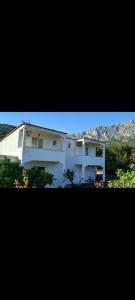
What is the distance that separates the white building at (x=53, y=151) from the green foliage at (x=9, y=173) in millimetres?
1632

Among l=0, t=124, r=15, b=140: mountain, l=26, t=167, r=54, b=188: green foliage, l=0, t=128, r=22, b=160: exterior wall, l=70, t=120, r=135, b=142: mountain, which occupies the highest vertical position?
l=70, t=120, r=135, b=142: mountain

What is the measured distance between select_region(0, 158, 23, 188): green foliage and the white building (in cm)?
163

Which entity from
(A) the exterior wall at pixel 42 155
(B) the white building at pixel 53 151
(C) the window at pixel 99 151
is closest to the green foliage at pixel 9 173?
(B) the white building at pixel 53 151

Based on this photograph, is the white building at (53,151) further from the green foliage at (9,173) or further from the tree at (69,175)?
the green foliage at (9,173)

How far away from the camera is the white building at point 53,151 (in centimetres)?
1229

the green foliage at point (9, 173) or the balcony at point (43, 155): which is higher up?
the balcony at point (43, 155)

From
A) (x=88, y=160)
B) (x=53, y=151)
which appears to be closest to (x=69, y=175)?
(x=53, y=151)

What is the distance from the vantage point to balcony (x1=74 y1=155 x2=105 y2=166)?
1523 cm

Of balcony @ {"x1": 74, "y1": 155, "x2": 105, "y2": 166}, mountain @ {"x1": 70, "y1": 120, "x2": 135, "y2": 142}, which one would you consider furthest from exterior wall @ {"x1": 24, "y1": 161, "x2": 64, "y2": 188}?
mountain @ {"x1": 70, "y1": 120, "x2": 135, "y2": 142}

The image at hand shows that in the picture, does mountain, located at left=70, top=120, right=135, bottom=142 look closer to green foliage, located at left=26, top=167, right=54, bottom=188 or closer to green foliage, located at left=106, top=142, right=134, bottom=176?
green foliage, located at left=106, top=142, right=134, bottom=176

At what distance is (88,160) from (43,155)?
152 inches
